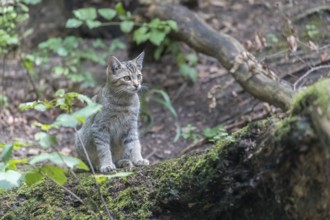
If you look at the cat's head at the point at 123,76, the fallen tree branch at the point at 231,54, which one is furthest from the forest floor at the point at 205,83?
the cat's head at the point at 123,76

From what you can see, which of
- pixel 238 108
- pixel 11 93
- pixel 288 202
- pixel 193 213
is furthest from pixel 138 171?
pixel 11 93

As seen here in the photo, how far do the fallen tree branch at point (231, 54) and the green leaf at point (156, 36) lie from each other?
15.2 inches

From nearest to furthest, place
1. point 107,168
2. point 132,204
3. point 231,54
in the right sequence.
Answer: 1. point 132,204
2. point 107,168
3. point 231,54

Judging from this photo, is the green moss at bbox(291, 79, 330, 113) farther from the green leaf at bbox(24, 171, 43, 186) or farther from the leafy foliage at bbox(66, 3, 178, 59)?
the leafy foliage at bbox(66, 3, 178, 59)

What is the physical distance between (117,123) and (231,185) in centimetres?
242

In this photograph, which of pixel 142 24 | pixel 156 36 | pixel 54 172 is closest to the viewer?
pixel 54 172

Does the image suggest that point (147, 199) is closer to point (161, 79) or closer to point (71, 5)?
point (161, 79)

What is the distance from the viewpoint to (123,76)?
5969mm

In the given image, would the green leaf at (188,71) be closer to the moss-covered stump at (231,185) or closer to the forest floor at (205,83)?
the forest floor at (205,83)

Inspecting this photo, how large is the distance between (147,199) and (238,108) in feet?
15.2

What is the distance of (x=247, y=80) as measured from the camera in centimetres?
713

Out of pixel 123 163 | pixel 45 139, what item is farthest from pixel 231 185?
pixel 123 163

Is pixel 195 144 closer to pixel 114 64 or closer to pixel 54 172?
pixel 114 64

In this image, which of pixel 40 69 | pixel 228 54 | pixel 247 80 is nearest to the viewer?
pixel 247 80
